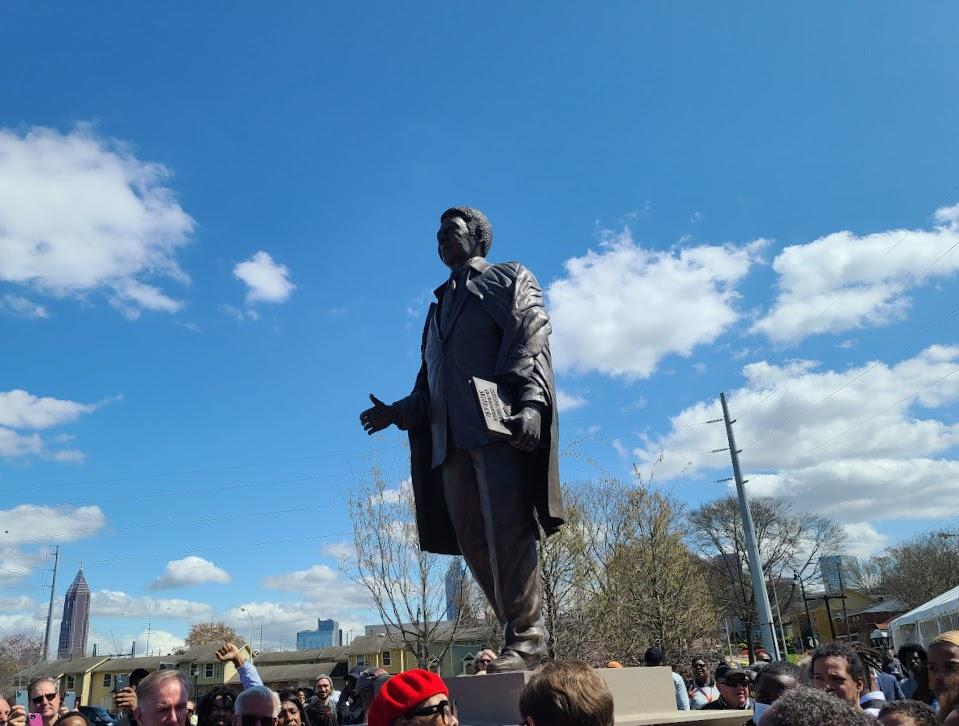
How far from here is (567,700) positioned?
2064 mm

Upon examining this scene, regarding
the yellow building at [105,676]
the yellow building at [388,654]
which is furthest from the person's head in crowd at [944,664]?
the yellow building at [105,676]

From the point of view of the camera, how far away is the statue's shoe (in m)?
3.70

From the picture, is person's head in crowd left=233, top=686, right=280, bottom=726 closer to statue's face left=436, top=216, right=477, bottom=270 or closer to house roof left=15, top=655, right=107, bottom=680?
statue's face left=436, top=216, right=477, bottom=270

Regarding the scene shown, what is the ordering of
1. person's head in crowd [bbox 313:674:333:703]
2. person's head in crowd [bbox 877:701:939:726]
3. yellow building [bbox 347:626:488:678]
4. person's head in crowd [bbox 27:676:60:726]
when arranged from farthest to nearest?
yellow building [bbox 347:626:488:678] → person's head in crowd [bbox 313:674:333:703] → person's head in crowd [bbox 27:676:60:726] → person's head in crowd [bbox 877:701:939:726]

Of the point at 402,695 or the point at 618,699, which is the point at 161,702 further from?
the point at 618,699

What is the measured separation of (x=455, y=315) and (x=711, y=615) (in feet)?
101

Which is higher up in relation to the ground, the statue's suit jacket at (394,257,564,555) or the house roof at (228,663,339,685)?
the statue's suit jacket at (394,257,564,555)

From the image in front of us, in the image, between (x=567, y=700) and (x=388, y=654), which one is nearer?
(x=567, y=700)

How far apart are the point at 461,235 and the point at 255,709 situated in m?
3.11

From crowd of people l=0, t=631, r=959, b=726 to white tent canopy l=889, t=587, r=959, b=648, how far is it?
13.9 m

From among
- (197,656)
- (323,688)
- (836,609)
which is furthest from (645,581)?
(836,609)

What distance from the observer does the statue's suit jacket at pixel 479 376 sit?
177 inches

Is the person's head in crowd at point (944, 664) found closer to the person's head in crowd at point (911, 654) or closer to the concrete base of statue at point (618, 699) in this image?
the concrete base of statue at point (618, 699)

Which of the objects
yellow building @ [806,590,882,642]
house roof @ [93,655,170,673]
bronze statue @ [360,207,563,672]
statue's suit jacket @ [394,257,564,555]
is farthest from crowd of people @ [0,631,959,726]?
yellow building @ [806,590,882,642]
